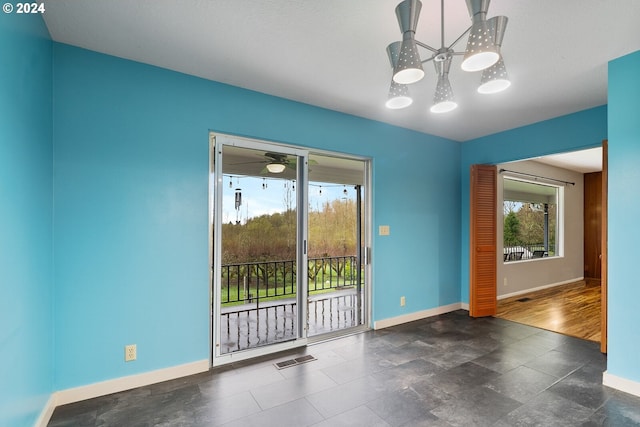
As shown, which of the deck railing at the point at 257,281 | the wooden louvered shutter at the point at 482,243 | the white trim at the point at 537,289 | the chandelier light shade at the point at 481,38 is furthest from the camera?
the white trim at the point at 537,289

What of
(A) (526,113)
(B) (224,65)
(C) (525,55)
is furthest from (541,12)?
(B) (224,65)

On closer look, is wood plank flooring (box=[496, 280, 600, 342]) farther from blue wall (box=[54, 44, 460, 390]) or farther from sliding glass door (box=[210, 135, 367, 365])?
blue wall (box=[54, 44, 460, 390])

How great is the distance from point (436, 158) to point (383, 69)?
7.46ft

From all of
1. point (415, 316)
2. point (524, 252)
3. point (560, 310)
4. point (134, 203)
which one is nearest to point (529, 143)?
point (560, 310)

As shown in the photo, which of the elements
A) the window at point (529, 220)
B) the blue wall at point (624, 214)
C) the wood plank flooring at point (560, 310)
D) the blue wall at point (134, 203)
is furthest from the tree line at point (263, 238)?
the window at point (529, 220)

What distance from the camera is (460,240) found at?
4.65 metres

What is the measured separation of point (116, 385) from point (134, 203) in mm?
1431

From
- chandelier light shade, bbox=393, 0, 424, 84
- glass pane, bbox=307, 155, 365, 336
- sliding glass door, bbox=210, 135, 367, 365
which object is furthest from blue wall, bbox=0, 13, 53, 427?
glass pane, bbox=307, 155, 365, 336

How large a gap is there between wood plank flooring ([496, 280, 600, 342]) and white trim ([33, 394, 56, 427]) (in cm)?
495

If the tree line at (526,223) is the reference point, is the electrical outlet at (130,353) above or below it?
below

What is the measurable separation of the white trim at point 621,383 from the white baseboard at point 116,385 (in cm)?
341

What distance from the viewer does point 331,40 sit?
2.13m

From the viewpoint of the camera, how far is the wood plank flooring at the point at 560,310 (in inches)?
147

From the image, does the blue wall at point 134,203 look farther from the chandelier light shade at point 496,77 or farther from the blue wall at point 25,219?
the chandelier light shade at point 496,77
